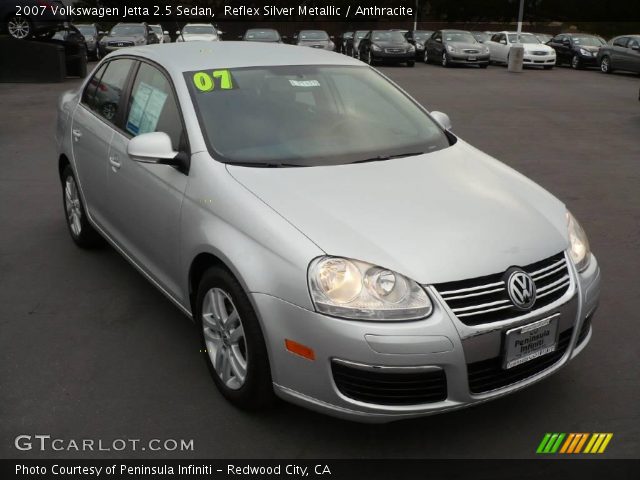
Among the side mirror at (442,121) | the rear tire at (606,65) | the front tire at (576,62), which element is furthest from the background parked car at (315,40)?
the side mirror at (442,121)

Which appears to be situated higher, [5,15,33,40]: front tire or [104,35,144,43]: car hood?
[5,15,33,40]: front tire

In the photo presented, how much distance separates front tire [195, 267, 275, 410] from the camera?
119 inches

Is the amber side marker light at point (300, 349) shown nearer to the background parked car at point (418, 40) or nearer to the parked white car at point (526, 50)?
the parked white car at point (526, 50)

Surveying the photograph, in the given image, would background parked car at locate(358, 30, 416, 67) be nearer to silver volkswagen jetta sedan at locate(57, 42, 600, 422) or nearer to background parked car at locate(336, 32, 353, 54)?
background parked car at locate(336, 32, 353, 54)

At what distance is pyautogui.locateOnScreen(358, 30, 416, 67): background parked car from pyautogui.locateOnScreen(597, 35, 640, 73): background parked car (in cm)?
659

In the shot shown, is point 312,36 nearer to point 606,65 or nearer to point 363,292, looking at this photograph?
point 606,65

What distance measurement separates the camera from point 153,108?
4098mm

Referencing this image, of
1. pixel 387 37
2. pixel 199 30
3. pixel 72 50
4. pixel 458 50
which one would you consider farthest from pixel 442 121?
pixel 199 30

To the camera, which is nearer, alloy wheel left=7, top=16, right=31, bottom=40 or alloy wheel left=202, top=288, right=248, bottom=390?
alloy wheel left=202, top=288, right=248, bottom=390

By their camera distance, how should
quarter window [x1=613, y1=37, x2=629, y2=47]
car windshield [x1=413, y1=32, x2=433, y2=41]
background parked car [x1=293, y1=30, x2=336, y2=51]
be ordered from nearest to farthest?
1. quarter window [x1=613, y1=37, x2=629, y2=47]
2. background parked car [x1=293, y1=30, x2=336, y2=51]
3. car windshield [x1=413, y1=32, x2=433, y2=41]

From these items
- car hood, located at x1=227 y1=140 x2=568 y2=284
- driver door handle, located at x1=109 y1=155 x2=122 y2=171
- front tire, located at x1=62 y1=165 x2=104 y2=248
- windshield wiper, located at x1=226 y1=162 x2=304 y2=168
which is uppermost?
windshield wiper, located at x1=226 y1=162 x2=304 y2=168

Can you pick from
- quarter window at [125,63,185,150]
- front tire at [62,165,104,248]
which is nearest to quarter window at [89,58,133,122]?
quarter window at [125,63,185,150]

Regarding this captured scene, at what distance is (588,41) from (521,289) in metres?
27.1

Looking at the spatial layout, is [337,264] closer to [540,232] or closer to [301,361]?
[301,361]
